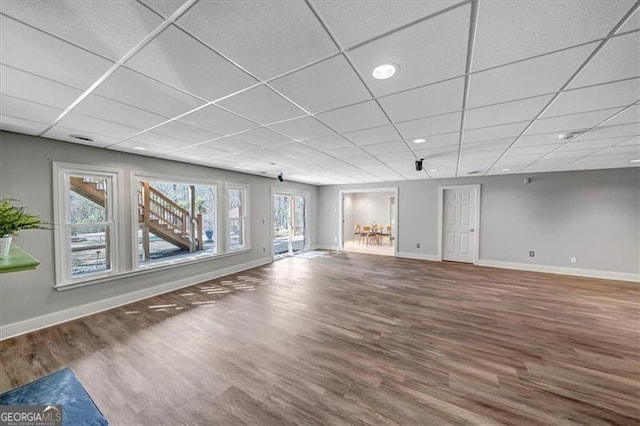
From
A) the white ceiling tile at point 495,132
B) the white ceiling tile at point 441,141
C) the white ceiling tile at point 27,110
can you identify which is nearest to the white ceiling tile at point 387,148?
the white ceiling tile at point 441,141

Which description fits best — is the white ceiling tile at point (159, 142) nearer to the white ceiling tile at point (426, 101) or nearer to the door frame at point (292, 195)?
the white ceiling tile at point (426, 101)

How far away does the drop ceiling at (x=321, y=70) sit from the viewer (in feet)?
3.62

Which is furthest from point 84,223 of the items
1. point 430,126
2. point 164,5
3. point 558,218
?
point 558,218

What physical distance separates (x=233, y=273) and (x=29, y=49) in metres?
4.92

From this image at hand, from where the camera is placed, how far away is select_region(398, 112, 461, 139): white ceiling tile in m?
2.36

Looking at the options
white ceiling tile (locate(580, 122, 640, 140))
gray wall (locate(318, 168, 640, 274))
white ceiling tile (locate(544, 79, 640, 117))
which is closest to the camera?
white ceiling tile (locate(544, 79, 640, 117))

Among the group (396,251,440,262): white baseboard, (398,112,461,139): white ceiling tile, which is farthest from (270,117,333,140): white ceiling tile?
(396,251,440,262): white baseboard

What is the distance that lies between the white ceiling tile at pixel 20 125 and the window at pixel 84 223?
0.49m

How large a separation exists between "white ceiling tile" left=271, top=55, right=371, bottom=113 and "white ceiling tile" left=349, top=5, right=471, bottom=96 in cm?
10

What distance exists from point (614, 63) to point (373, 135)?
185 cm

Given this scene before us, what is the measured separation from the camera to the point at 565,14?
3.61ft

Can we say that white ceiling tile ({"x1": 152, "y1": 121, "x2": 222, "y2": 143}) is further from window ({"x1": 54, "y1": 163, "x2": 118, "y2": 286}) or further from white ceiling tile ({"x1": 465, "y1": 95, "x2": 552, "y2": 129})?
white ceiling tile ({"x1": 465, "y1": 95, "x2": 552, "y2": 129})

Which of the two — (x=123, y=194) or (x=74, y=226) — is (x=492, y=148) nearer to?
(x=123, y=194)

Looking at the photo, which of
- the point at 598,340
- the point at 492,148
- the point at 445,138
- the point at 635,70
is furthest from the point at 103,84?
the point at 598,340
